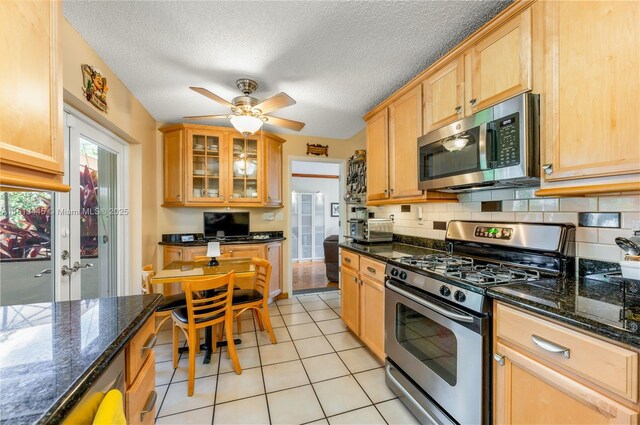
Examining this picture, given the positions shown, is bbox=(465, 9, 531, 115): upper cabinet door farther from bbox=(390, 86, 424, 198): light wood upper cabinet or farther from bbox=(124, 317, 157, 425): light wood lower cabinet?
bbox=(124, 317, 157, 425): light wood lower cabinet

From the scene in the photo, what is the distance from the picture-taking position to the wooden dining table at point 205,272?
205 centimetres

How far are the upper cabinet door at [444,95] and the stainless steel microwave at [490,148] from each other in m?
0.11

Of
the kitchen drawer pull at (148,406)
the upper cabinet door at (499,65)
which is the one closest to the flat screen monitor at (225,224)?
the kitchen drawer pull at (148,406)

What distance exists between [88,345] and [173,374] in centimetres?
162

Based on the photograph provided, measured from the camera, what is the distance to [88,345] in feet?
2.57

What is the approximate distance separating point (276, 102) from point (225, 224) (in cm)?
219

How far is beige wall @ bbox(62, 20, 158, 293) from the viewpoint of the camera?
5.68ft

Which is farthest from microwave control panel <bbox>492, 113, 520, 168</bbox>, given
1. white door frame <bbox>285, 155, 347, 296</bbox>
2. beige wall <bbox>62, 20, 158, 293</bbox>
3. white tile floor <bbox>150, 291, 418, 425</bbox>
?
white door frame <bbox>285, 155, 347, 296</bbox>

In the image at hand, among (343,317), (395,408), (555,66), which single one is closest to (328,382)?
(395,408)

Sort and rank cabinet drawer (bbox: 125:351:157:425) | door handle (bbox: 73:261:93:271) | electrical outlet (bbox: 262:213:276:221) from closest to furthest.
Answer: cabinet drawer (bbox: 125:351:157:425) → door handle (bbox: 73:261:93:271) → electrical outlet (bbox: 262:213:276:221)

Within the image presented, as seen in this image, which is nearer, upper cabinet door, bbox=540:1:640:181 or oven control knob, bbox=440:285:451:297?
upper cabinet door, bbox=540:1:640:181

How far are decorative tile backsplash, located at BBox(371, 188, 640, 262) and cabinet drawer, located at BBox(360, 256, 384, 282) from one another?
0.69m

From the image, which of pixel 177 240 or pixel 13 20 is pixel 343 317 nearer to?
pixel 177 240

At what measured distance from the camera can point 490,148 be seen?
4.94 ft
